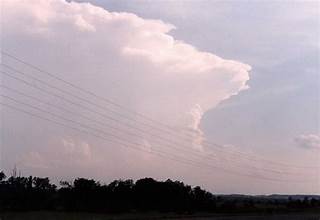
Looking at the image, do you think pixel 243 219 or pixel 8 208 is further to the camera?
pixel 8 208

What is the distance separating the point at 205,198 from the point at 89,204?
2737 centimetres

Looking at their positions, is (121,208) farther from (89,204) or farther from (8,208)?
(8,208)

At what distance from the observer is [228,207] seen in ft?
333

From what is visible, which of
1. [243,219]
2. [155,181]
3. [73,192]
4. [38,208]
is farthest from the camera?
[155,181]

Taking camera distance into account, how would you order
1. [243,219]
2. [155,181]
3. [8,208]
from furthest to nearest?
[155,181] < [8,208] < [243,219]

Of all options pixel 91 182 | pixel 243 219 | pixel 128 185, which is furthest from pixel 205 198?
pixel 243 219

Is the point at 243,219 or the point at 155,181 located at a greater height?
the point at 155,181

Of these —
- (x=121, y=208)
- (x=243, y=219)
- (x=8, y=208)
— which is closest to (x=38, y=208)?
(x=8, y=208)

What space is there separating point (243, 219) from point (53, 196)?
149 ft

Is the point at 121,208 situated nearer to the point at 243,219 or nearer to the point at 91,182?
the point at 91,182

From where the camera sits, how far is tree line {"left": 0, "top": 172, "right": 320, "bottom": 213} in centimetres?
8994

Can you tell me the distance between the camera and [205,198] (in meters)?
111

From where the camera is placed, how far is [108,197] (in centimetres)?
9638

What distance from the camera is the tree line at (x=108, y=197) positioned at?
89.9m
